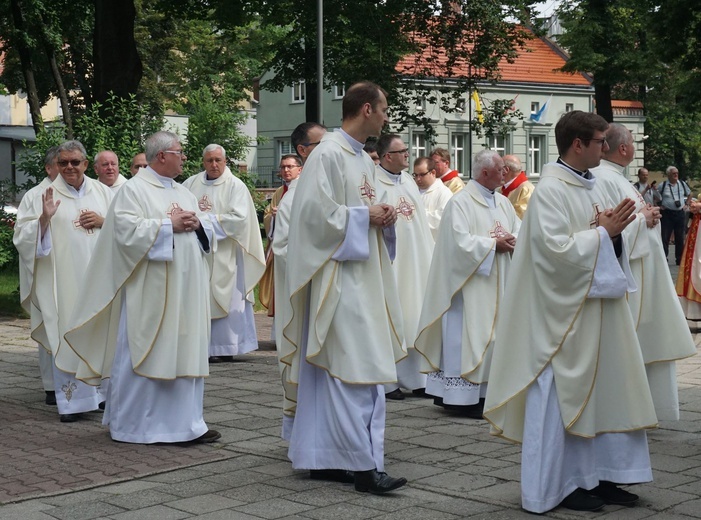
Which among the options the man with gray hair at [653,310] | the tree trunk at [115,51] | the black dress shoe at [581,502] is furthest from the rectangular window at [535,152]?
the black dress shoe at [581,502]

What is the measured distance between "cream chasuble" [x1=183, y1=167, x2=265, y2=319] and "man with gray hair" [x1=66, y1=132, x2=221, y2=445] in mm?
3880

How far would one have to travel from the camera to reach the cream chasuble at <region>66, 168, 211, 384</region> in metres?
8.17

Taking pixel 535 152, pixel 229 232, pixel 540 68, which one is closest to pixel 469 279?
pixel 229 232

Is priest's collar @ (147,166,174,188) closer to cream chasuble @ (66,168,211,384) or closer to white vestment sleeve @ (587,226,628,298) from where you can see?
cream chasuble @ (66,168,211,384)

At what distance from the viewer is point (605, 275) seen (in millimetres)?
5922

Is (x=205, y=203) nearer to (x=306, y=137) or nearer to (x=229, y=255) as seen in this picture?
(x=229, y=255)

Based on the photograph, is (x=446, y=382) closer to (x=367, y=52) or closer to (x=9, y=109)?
(x=367, y=52)

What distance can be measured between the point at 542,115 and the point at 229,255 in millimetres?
45369

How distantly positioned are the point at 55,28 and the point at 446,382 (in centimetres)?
1588

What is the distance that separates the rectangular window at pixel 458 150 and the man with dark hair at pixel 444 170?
40302mm

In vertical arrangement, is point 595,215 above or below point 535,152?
below

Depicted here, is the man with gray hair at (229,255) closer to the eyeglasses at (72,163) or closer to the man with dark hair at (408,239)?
the man with dark hair at (408,239)

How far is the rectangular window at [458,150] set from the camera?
175ft

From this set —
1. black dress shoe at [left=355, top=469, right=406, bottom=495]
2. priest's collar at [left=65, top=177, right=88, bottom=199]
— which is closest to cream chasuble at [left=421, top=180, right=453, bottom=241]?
priest's collar at [left=65, top=177, right=88, bottom=199]
